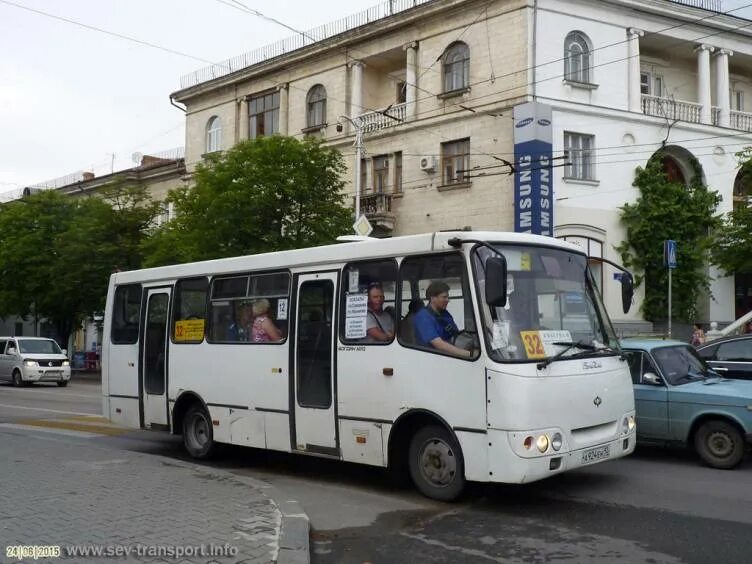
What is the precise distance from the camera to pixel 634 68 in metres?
29.3

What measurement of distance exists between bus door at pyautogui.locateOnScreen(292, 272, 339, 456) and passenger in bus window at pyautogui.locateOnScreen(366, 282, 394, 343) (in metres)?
0.57

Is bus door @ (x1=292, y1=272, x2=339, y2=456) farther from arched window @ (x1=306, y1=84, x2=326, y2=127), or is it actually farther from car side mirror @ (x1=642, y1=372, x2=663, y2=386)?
arched window @ (x1=306, y1=84, x2=326, y2=127)

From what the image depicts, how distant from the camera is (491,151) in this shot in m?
28.2

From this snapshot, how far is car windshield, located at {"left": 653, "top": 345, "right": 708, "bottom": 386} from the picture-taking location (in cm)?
1058

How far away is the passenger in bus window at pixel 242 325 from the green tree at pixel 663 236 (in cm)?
2079

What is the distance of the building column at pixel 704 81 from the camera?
30.8 m

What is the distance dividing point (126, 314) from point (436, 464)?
6660 millimetres

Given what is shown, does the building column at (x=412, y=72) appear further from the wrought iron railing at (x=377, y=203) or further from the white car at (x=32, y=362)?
the white car at (x=32, y=362)

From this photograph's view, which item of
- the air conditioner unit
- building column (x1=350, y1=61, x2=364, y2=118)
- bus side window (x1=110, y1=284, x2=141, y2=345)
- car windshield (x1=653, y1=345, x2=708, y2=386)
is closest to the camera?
car windshield (x1=653, y1=345, x2=708, y2=386)

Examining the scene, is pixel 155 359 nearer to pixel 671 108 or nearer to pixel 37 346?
pixel 37 346

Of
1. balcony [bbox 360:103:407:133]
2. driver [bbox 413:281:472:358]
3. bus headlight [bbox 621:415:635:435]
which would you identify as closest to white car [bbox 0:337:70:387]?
balcony [bbox 360:103:407:133]

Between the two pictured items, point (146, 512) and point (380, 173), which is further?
point (380, 173)

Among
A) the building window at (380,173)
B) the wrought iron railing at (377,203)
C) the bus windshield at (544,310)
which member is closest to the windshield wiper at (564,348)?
the bus windshield at (544,310)

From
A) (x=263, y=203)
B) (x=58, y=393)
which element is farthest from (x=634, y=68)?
(x=58, y=393)
